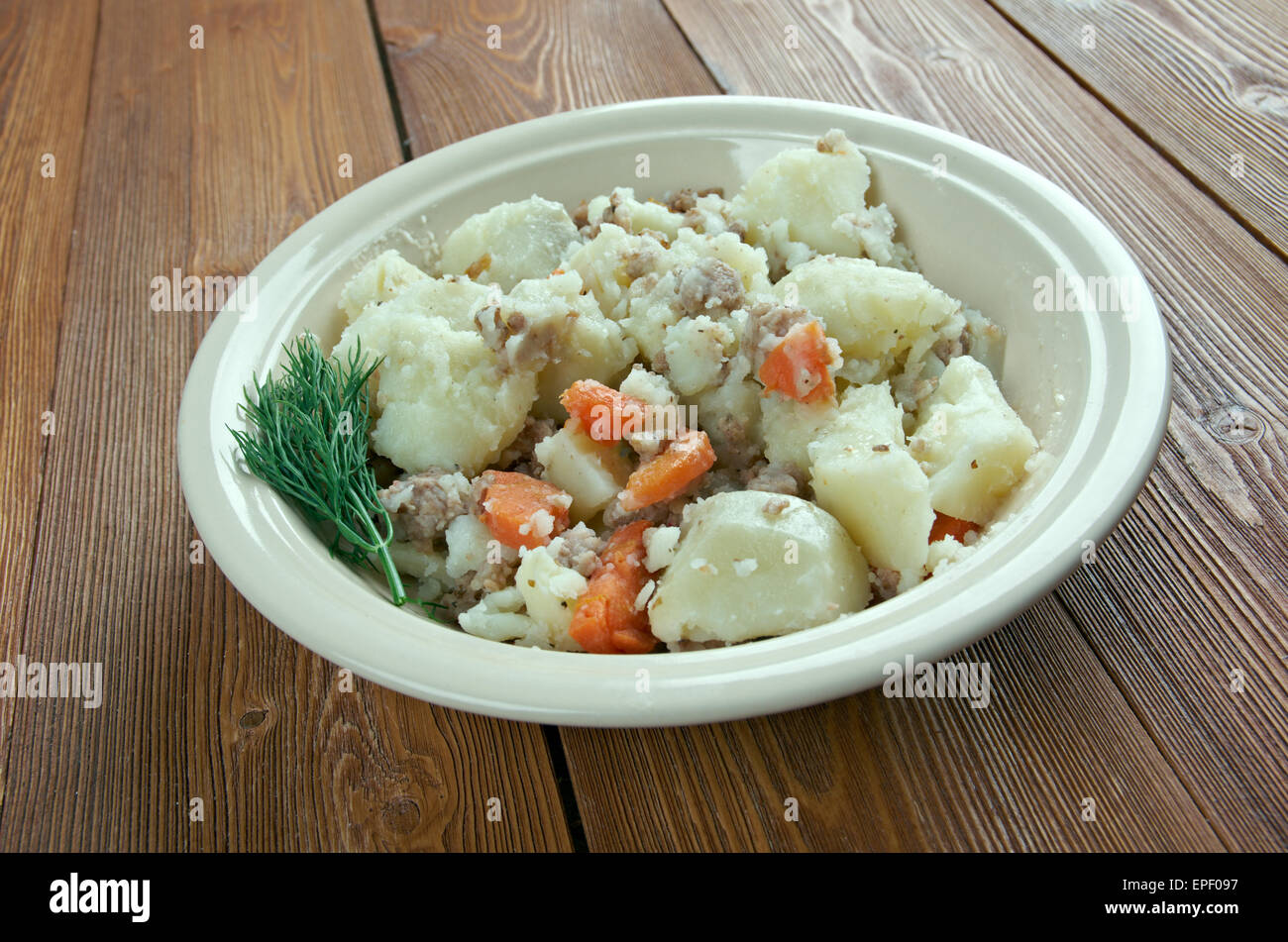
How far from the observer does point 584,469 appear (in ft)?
5.76

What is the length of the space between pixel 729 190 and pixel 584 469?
34.4 inches

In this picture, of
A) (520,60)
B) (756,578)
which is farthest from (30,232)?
(756,578)

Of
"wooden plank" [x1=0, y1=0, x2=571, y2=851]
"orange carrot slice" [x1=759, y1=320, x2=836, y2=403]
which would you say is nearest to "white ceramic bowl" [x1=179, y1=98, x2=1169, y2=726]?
"wooden plank" [x1=0, y1=0, x2=571, y2=851]

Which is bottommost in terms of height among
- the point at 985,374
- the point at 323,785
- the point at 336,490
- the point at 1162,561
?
the point at 323,785

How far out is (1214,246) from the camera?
233cm

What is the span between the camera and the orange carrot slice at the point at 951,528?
65.6 inches

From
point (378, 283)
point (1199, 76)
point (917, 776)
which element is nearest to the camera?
point (917, 776)

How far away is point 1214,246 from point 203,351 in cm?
203

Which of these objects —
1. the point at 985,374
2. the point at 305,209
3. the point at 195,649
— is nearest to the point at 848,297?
the point at 985,374

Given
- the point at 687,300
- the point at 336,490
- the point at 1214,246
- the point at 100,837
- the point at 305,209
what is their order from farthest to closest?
the point at 305,209, the point at 1214,246, the point at 687,300, the point at 336,490, the point at 100,837

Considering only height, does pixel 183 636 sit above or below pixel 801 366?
below

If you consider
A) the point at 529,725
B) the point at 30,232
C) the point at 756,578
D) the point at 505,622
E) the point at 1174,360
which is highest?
the point at 1174,360

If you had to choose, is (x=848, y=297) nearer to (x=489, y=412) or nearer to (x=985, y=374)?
(x=985, y=374)

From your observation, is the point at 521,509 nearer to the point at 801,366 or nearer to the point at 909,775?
the point at 801,366
